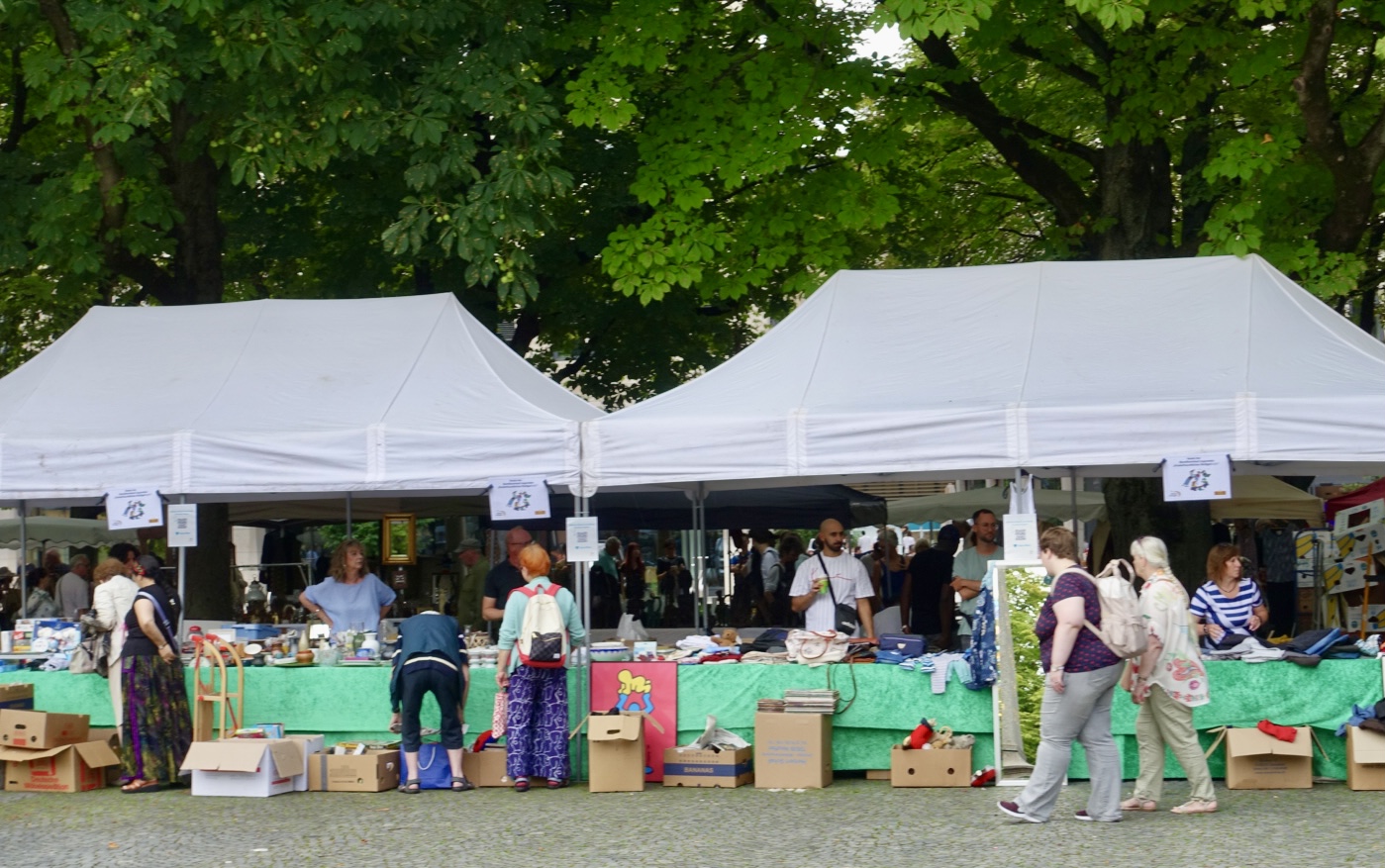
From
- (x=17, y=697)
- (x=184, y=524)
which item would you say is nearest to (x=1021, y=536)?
(x=184, y=524)

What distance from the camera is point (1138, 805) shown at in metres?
8.95

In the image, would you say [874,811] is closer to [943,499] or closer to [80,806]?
[80,806]

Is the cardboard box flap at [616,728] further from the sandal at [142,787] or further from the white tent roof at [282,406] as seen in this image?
the sandal at [142,787]

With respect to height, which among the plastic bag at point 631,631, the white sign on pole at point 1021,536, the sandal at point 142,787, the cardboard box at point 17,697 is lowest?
the sandal at point 142,787

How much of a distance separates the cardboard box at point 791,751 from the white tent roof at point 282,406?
6.86ft

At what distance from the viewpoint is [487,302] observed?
54.1ft

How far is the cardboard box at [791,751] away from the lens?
10.1 metres

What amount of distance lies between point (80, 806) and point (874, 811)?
4.88 metres

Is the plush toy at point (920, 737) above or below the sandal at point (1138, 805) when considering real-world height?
above

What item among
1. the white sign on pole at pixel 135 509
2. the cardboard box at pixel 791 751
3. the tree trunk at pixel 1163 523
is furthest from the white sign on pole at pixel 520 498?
A: the tree trunk at pixel 1163 523

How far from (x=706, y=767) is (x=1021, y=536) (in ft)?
7.99

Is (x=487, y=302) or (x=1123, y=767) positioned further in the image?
(x=487, y=302)

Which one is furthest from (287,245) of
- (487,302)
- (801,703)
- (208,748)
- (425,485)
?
(801,703)

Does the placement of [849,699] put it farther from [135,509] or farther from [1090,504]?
[1090,504]
